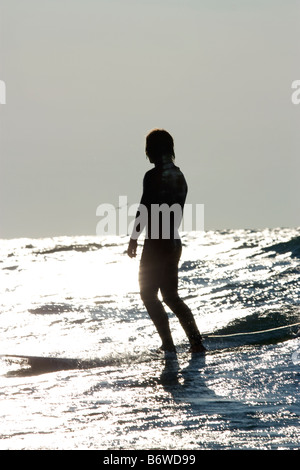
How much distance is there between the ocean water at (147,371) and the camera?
440 centimetres

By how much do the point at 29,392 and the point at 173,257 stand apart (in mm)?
2150

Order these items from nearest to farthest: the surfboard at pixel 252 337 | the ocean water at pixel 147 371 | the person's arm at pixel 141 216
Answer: the ocean water at pixel 147 371
the person's arm at pixel 141 216
the surfboard at pixel 252 337

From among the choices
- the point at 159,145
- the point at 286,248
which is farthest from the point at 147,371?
the point at 286,248

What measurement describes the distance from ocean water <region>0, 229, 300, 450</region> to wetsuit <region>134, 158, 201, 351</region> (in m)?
0.29

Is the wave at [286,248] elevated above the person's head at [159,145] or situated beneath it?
situated beneath

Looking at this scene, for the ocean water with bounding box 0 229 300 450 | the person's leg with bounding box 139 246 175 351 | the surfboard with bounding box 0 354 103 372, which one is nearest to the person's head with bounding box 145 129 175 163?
the person's leg with bounding box 139 246 175 351

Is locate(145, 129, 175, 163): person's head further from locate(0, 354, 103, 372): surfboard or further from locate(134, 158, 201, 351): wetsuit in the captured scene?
locate(0, 354, 103, 372): surfboard

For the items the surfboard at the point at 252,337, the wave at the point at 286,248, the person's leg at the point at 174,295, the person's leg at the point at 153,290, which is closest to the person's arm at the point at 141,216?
the person's leg at the point at 153,290

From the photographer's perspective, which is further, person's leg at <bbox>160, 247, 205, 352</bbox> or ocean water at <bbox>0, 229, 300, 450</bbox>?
person's leg at <bbox>160, 247, 205, 352</bbox>

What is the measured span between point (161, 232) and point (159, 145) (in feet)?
2.62

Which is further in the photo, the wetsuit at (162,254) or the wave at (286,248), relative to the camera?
the wave at (286,248)

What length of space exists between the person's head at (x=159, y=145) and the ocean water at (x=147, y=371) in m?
1.82

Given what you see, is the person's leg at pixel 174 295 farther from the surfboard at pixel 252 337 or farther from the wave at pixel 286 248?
the wave at pixel 286 248

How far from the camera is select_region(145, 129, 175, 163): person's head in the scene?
7172mm
